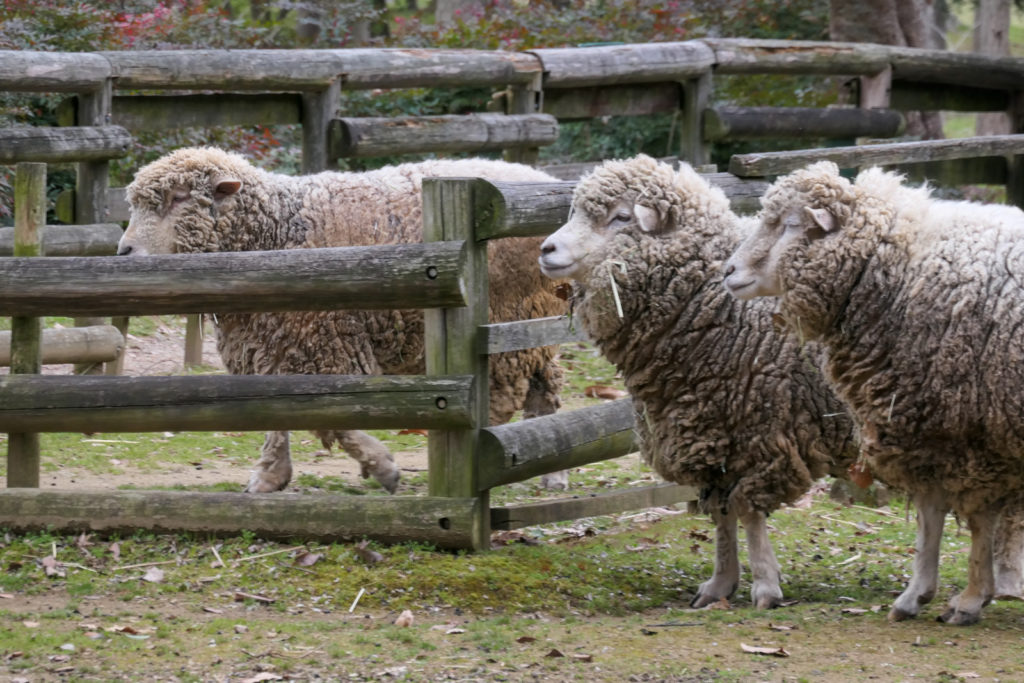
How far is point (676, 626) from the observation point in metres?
5.29

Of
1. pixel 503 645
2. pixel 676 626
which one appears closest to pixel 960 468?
pixel 676 626

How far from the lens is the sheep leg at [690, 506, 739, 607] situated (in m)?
5.91

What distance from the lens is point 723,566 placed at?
19.5ft

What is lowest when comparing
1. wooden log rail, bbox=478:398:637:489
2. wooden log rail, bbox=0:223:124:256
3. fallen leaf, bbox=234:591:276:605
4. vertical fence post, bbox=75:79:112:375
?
fallen leaf, bbox=234:591:276:605

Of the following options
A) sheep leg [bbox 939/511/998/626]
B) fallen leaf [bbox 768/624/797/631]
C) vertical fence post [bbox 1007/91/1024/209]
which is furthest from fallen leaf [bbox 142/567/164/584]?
vertical fence post [bbox 1007/91/1024/209]

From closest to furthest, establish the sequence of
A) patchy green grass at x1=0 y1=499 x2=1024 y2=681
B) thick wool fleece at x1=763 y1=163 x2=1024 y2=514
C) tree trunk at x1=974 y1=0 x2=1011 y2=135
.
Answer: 1. patchy green grass at x1=0 y1=499 x2=1024 y2=681
2. thick wool fleece at x1=763 y1=163 x2=1024 y2=514
3. tree trunk at x1=974 y1=0 x2=1011 y2=135

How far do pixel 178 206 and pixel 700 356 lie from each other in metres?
3.03

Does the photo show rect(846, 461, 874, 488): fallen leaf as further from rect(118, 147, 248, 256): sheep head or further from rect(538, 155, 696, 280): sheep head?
rect(118, 147, 248, 256): sheep head

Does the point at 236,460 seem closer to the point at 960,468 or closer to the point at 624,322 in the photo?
the point at 624,322

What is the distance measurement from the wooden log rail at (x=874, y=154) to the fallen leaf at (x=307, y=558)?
3109 mm

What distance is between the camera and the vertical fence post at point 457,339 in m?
5.81

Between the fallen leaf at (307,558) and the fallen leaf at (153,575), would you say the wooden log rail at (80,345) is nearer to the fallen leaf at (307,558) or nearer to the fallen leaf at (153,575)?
the fallen leaf at (153,575)

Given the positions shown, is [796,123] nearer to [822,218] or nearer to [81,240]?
[81,240]

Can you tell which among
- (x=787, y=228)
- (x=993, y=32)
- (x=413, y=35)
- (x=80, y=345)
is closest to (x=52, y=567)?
(x=80, y=345)
